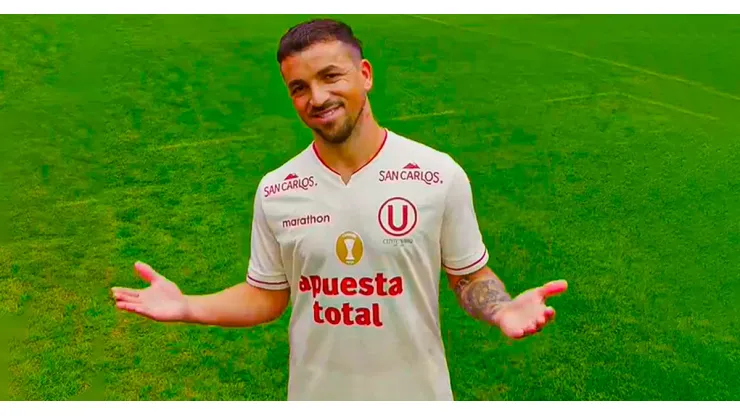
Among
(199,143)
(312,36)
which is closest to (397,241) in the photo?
(312,36)

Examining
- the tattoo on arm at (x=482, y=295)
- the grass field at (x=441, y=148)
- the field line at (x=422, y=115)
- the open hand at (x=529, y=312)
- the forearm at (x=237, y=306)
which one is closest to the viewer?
the open hand at (x=529, y=312)

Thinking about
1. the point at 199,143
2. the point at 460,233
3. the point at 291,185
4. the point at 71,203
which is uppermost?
the point at 199,143

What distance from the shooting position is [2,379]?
3061 mm

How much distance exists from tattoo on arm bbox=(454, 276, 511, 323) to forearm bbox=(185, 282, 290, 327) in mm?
517

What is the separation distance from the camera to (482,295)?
7.78 feet

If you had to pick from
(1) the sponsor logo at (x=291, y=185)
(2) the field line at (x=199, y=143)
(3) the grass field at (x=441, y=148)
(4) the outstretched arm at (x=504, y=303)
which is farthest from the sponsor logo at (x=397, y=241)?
(2) the field line at (x=199, y=143)

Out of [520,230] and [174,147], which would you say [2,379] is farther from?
[520,230]

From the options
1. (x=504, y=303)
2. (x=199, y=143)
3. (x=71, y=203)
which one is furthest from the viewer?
(x=199, y=143)

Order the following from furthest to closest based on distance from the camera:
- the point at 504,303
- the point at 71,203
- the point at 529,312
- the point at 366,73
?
the point at 71,203 → the point at 366,73 → the point at 504,303 → the point at 529,312

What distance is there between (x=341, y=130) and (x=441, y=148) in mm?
894

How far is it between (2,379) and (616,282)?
2235mm

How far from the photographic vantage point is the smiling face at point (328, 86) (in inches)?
92.6

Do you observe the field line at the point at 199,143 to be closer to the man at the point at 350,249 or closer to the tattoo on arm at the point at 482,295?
the man at the point at 350,249

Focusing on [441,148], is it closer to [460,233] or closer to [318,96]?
[460,233]
